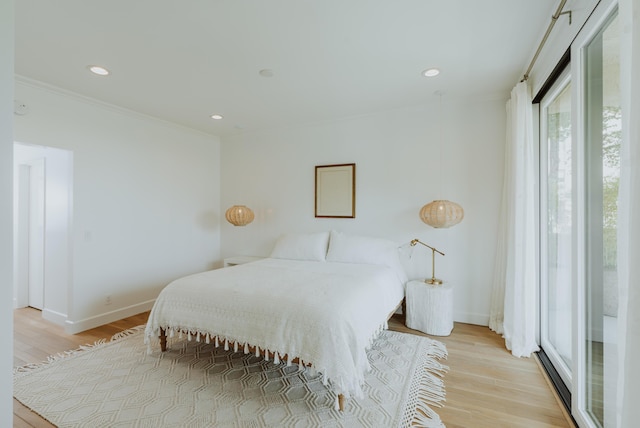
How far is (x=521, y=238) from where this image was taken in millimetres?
2615

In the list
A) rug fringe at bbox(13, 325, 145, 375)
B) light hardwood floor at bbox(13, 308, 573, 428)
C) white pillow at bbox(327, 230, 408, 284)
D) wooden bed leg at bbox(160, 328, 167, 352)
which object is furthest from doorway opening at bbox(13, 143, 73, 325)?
white pillow at bbox(327, 230, 408, 284)

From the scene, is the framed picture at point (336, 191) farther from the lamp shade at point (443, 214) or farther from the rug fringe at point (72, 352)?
the rug fringe at point (72, 352)

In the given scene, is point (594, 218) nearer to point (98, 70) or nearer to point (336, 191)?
point (336, 191)

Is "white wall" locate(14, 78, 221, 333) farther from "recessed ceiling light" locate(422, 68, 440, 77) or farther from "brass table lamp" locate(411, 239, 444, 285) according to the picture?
"recessed ceiling light" locate(422, 68, 440, 77)

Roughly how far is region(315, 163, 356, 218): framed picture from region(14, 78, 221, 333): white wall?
1930 mm

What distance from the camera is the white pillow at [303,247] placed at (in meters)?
3.74

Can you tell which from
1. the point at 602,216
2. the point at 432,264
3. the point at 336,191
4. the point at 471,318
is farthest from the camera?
the point at 336,191

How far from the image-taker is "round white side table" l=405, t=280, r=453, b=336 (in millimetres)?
3055

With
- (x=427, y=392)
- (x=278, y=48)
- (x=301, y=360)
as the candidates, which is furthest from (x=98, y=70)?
(x=427, y=392)

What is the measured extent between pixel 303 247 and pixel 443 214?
1690 mm

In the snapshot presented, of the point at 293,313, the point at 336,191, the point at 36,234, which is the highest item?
the point at 336,191

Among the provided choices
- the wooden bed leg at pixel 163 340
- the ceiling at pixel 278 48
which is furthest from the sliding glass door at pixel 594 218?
the wooden bed leg at pixel 163 340

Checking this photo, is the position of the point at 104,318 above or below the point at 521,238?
below

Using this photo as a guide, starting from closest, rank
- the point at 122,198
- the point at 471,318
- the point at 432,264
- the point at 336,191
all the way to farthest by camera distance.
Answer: the point at 471,318, the point at 432,264, the point at 122,198, the point at 336,191
